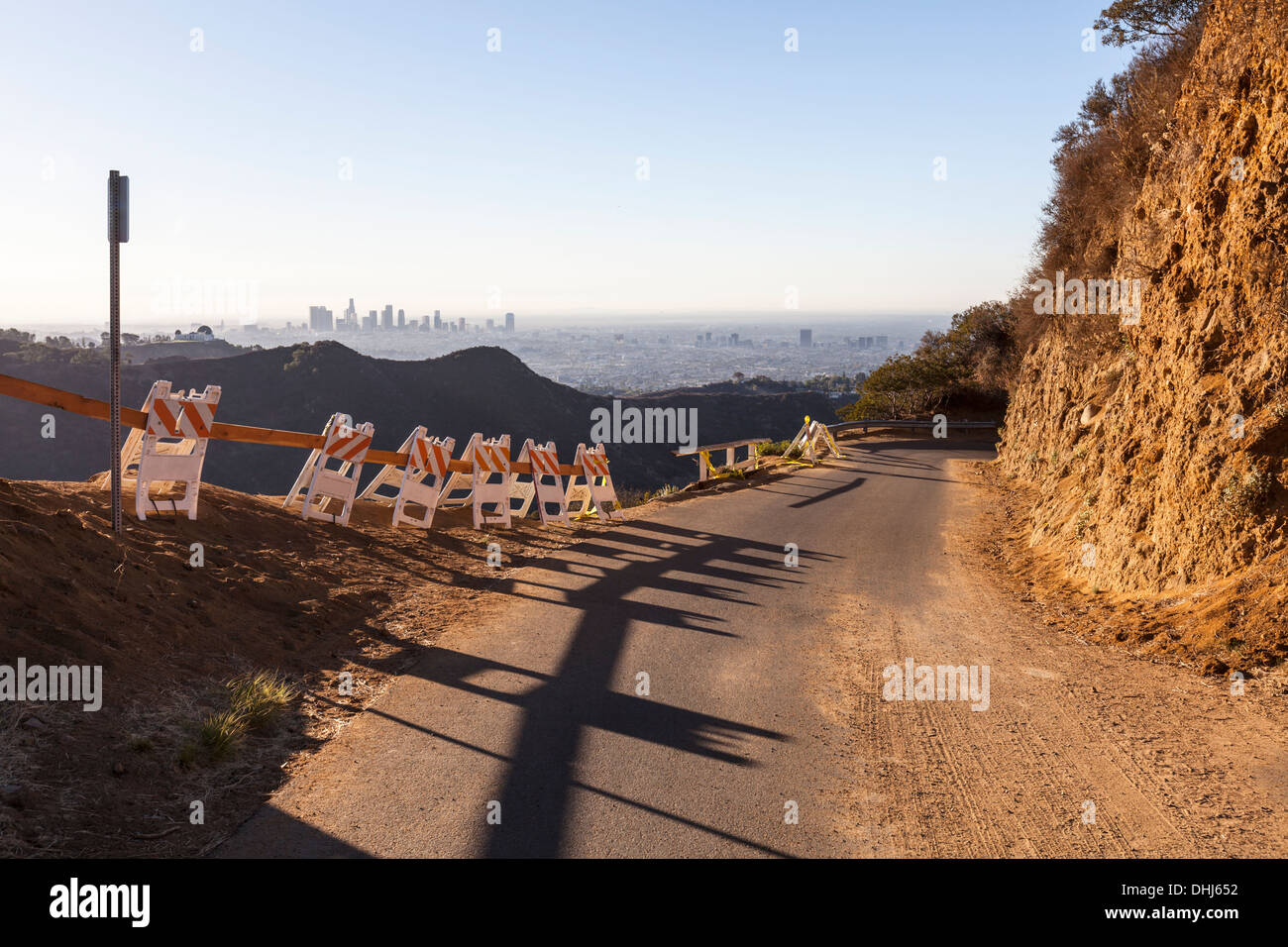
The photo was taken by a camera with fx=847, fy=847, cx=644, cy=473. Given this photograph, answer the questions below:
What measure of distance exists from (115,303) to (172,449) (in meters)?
2.76

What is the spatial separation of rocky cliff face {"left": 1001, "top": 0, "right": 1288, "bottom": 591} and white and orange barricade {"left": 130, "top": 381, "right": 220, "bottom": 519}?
10.2 metres

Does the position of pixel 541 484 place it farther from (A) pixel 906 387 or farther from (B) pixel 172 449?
(A) pixel 906 387

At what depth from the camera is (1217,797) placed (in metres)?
4.87

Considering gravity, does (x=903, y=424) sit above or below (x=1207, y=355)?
below

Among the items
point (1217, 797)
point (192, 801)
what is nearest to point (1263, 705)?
point (1217, 797)

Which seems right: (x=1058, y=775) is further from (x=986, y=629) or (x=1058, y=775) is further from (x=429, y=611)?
(x=429, y=611)

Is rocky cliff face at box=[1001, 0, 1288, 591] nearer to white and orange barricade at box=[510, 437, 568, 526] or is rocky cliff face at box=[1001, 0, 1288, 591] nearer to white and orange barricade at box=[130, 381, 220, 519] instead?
white and orange barricade at box=[510, 437, 568, 526]

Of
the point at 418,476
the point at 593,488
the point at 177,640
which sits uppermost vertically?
the point at 418,476

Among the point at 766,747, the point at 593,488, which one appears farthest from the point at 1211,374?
the point at 593,488

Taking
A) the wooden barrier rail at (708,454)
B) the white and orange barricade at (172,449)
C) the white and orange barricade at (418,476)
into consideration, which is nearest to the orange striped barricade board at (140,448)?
the white and orange barricade at (172,449)

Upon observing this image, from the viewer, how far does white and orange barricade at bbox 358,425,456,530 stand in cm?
1259

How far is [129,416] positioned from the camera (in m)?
9.27
